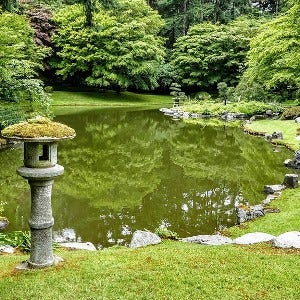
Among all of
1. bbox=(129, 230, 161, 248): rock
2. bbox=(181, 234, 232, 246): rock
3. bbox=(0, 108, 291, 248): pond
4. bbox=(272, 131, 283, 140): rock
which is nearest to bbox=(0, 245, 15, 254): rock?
bbox=(0, 108, 291, 248): pond

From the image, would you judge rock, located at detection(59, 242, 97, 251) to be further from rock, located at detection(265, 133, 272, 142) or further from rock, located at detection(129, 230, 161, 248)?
rock, located at detection(265, 133, 272, 142)

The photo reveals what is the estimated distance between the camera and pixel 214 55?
153ft

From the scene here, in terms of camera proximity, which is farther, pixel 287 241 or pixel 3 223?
pixel 3 223

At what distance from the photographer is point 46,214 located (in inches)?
232

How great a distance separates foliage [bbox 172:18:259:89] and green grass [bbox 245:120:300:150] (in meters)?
20.3

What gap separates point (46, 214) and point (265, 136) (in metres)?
18.7

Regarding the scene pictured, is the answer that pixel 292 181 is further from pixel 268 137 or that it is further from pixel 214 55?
pixel 214 55

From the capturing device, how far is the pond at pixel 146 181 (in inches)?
412

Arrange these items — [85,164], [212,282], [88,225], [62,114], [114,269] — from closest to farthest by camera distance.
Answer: [212,282], [114,269], [88,225], [85,164], [62,114]

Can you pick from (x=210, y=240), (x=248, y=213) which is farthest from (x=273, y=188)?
(x=210, y=240)

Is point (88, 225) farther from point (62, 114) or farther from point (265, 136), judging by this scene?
point (62, 114)

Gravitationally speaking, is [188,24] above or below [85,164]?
above

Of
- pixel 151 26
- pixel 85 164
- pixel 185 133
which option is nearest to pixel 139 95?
pixel 151 26

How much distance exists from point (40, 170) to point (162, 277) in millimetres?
2145
